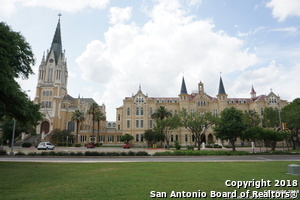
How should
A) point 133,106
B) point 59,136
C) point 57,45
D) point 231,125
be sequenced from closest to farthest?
1. point 231,125
2. point 59,136
3. point 133,106
4. point 57,45

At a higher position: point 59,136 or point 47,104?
point 47,104

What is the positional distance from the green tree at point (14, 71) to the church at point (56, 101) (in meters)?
51.0

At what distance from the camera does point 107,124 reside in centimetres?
10600

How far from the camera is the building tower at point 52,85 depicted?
70.4m

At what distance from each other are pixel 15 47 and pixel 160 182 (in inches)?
575

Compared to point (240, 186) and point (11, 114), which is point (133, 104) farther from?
point (240, 186)

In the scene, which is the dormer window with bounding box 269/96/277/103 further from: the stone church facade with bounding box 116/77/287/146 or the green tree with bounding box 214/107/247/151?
the green tree with bounding box 214/107/247/151

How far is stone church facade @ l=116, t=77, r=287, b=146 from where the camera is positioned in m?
65.8

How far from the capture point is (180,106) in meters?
67.5

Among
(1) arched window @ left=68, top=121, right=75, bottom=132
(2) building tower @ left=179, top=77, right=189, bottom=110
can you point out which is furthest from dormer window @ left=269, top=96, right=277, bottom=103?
(1) arched window @ left=68, top=121, right=75, bottom=132

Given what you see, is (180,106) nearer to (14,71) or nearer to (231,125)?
(231,125)

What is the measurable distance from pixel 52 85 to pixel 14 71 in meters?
62.4

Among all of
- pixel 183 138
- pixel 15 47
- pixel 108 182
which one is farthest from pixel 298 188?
pixel 183 138

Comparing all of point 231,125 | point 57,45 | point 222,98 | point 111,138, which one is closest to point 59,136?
point 111,138
